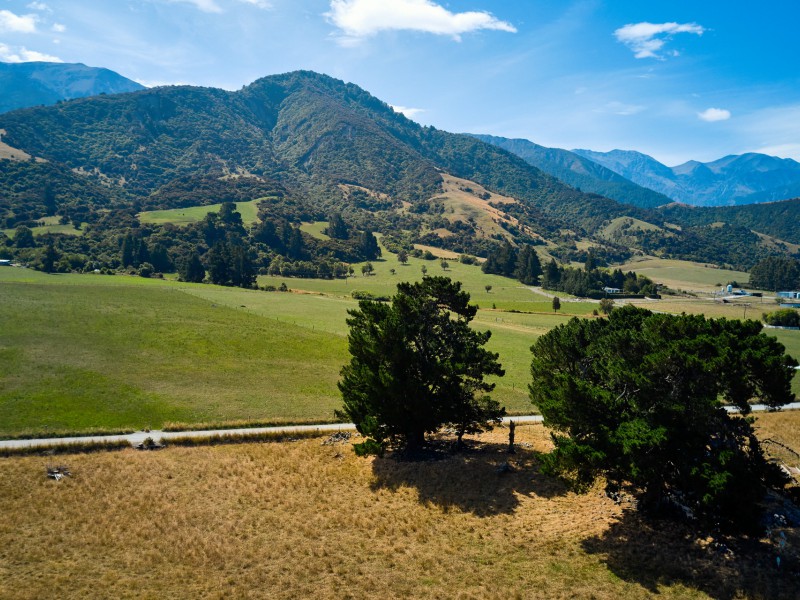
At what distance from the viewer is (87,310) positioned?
76.1 meters

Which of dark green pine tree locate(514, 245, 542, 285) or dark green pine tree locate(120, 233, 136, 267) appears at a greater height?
dark green pine tree locate(514, 245, 542, 285)

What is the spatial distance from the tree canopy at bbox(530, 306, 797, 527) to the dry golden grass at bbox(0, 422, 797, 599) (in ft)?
11.5

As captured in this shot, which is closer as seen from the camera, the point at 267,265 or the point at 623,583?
the point at 623,583

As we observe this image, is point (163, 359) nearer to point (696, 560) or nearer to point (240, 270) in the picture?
point (696, 560)

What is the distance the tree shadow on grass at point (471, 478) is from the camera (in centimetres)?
2888

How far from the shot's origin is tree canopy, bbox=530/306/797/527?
20.4 m

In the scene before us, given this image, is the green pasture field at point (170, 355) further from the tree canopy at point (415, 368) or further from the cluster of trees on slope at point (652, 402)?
the cluster of trees on slope at point (652, 402)

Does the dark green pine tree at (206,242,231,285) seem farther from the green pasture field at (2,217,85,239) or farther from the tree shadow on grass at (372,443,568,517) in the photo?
the tree shadow on grass at (372,443,568,517)

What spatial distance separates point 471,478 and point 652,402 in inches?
542

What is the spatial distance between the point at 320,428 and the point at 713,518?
30261mm

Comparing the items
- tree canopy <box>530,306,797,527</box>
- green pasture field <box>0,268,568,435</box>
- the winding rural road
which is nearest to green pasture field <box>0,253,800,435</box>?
green pasture field <box>0,268,568,435</box>

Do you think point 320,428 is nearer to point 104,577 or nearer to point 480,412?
point 480,412

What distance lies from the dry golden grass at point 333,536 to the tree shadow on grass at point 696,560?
3.1 inches

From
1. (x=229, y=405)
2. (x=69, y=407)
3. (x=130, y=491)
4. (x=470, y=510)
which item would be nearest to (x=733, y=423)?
(x=470, y=510)
